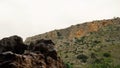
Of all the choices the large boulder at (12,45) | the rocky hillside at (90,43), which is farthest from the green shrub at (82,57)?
the large boulder at (12,45)

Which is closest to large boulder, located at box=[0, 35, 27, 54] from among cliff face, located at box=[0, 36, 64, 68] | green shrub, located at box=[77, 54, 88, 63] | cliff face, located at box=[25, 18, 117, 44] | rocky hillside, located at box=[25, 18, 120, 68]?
cliff face, located at box=[0, 36, 64, 68]

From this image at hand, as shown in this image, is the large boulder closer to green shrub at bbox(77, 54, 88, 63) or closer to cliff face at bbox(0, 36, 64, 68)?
cliff face at bbox(0, 36, 64, 68)

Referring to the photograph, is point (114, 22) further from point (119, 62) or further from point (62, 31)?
point (119, 62)

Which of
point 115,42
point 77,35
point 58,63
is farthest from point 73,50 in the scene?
point 58,63

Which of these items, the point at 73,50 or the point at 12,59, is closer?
the point at 12,59

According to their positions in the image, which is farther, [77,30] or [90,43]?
[77,30]

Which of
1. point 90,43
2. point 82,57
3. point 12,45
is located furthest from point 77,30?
point 12,45

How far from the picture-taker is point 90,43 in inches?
4230

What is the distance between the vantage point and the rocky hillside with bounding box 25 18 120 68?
86.6m

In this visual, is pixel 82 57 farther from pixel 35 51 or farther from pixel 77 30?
pixel 35 51

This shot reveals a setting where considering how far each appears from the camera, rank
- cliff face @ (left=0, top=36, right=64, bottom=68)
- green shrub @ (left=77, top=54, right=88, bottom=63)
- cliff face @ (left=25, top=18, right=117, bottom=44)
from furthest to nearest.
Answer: cliff face @ (left=25, top=18, right=117, bottom=44) → green shrub @ (left=77, top=54, right=88, bottom=63) → cliff face @ (left=0, top=36, right=64, bottom=68)

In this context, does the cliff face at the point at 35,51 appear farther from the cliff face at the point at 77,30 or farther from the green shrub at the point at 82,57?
the cliff face at the point at 77,30

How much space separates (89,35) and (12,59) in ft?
248

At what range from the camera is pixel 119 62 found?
271 feet
